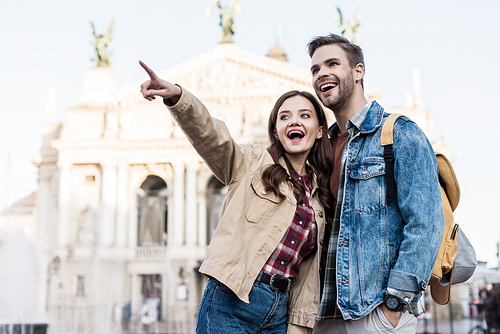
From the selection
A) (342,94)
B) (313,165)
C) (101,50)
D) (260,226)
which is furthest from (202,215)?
(260,226)

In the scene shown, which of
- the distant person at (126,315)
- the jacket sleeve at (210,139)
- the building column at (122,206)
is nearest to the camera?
the jacket sleeve at (210,139)

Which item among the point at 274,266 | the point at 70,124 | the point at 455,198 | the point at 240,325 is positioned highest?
the point at 70,124

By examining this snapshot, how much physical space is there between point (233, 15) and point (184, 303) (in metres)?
18.4

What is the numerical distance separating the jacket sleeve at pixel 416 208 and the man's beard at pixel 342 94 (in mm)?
467

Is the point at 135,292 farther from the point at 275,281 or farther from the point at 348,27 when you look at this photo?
the point at 275,281

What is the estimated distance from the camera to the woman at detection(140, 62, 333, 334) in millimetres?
2971

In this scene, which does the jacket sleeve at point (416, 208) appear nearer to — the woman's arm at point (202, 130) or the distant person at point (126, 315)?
the woman's arm at point (202, 130)

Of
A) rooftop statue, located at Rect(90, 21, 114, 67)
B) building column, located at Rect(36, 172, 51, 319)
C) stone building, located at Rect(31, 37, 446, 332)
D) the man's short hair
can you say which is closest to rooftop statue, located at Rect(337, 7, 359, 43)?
stone building, located at Rect(31, 37, 446, 332)

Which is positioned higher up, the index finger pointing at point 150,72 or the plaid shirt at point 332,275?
the index finger pointing at point 150,72

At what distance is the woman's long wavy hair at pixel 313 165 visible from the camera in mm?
3180

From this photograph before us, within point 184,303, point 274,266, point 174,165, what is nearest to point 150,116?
point 174,165

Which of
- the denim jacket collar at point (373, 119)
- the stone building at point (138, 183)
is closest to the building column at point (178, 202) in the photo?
the stone building at point (138, 183)

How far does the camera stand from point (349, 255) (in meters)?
2.96

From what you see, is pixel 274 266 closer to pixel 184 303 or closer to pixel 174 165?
pixel 184 303
